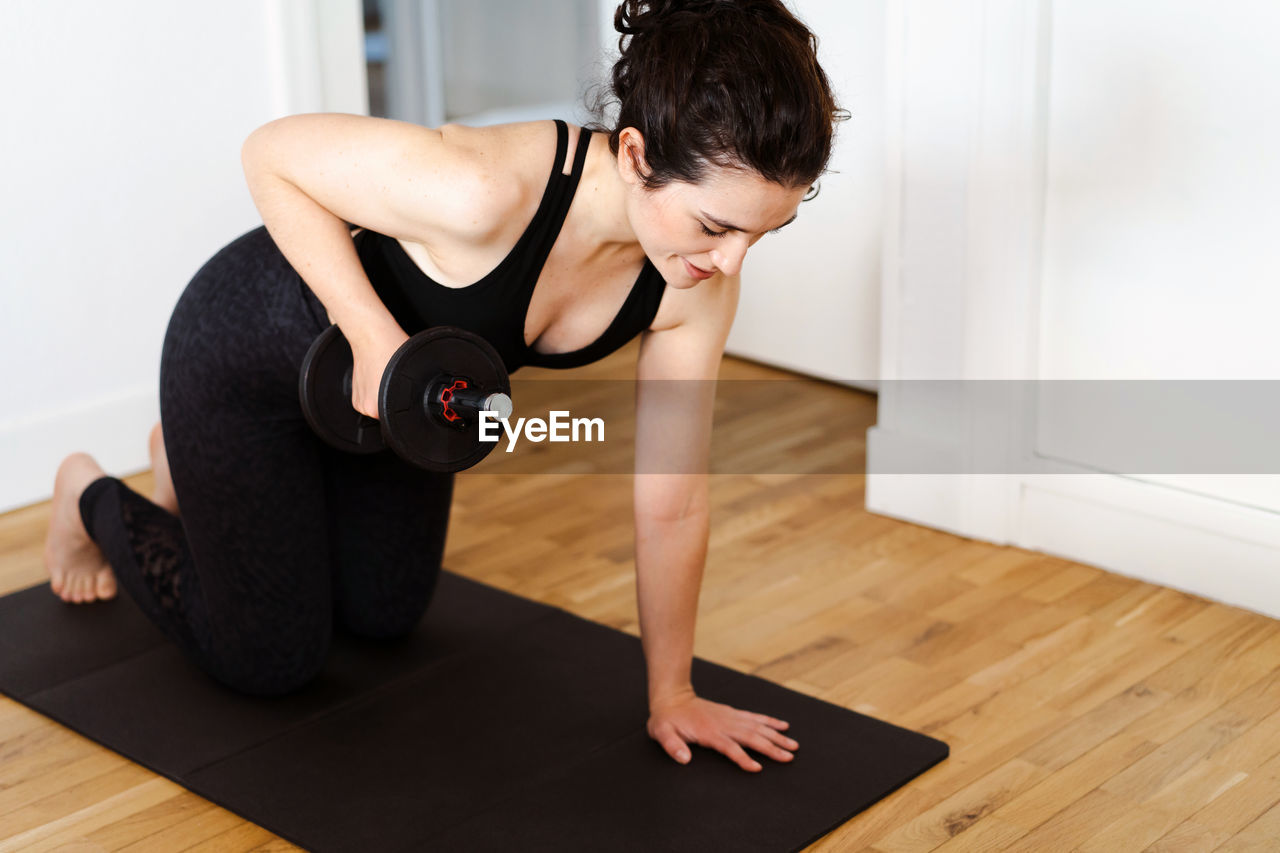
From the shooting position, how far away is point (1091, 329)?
6.63 feet

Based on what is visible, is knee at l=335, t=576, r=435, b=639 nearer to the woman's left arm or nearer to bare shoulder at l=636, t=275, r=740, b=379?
the woman's left arm

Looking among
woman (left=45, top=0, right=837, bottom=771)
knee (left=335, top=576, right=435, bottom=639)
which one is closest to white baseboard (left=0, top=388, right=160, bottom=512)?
woman (left=45, top=0, right=837, bottom=771)

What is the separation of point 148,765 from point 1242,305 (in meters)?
1.53

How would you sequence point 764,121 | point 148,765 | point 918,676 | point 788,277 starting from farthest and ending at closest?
point 788,277 < point 918,676 < point 148,765 < point 764,121

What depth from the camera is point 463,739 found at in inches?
63.6

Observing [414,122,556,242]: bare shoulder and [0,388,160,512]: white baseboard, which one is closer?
[414,122,556,242]: bare shoulder

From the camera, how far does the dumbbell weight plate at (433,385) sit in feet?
3.92

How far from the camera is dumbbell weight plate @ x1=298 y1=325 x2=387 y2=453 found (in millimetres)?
1347

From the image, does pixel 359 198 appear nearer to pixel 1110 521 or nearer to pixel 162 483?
pixel 162 483

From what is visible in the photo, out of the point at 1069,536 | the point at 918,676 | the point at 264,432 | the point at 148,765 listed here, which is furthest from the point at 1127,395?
the point at 148,765

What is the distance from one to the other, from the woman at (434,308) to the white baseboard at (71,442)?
56cm

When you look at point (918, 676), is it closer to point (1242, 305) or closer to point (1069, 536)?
point (1069, 536)

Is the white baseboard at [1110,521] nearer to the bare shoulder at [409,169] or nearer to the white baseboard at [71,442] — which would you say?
the bare shoulder at [409,169]

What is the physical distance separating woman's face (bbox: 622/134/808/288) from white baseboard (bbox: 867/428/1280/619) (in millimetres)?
1000
